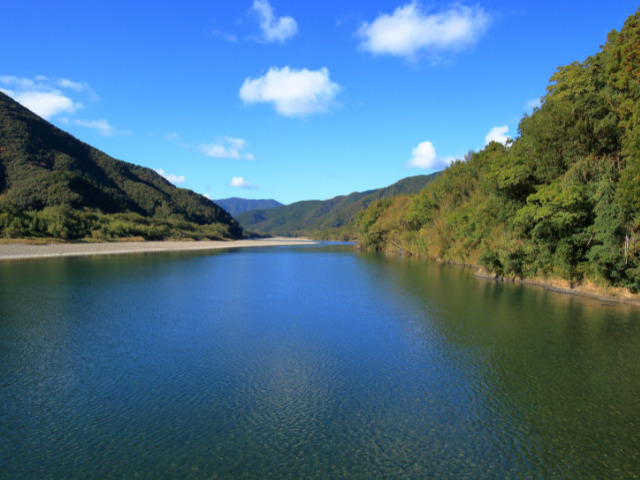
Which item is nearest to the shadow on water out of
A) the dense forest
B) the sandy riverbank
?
the dense forest

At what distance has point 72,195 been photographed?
320ft

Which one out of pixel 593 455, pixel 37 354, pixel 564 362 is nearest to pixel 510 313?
pixel 564 362

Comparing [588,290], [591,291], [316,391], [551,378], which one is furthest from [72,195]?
[551,378]

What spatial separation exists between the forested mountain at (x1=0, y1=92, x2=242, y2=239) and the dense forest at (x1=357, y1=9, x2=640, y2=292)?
8102cm

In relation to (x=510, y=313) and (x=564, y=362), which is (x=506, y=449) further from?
(x=510, y=313)

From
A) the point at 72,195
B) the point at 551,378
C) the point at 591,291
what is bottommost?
the point at 551,378

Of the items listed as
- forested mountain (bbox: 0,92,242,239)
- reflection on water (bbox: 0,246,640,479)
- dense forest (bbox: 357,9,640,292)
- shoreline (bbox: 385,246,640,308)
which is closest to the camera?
reflection on water (bbox: 0,246,640,479)

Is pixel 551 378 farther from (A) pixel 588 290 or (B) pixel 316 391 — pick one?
(A) pixel 588 290

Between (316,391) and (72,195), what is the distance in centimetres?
11054

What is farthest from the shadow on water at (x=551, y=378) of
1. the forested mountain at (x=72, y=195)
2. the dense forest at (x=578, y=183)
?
the forested mountain at (x=72, y=195)

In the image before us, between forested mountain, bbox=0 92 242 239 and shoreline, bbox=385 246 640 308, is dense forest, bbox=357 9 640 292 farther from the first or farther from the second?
forested mountain, bbox=0 92 242 239

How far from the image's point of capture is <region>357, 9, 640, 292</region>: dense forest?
23.0 m

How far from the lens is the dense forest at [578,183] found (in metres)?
23.0

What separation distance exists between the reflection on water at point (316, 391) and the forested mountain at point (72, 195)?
68695 millimetres
